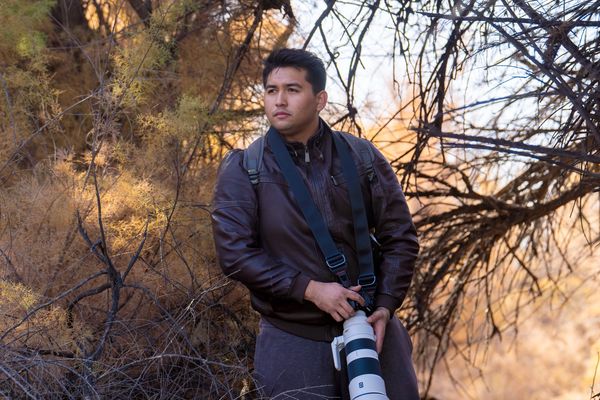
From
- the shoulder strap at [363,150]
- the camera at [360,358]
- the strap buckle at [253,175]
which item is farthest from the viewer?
the shoulder strap at [363,150]

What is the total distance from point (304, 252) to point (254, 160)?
1.33 ft

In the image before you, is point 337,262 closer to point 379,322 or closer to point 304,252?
point 304,252

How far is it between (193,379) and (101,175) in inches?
51.4

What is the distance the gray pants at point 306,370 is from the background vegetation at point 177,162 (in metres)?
0.15

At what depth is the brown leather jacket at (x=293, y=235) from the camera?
354cm

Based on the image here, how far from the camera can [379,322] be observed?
11.8ft

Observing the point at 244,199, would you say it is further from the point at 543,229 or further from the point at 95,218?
the point at 543,229

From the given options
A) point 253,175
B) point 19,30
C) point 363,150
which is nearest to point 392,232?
point 363,150

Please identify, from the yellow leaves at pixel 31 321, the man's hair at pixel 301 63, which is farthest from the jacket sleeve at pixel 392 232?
the yellow leaves at pixel 31 321

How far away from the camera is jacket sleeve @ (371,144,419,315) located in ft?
12.3

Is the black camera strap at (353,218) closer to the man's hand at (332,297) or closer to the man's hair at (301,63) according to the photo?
the man's hand at (332,297)

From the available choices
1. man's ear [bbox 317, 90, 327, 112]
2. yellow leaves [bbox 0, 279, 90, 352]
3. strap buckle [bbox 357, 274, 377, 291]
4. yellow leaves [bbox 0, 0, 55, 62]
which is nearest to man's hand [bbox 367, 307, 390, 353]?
strap buckle [bbox 357, 274, 377, 291]

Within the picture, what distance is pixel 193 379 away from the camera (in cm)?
384

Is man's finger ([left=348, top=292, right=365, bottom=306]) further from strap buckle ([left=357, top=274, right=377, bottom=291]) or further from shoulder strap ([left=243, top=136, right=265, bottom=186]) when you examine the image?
shoulder strap ([left=243, top=136, right=265, bottom=186])
